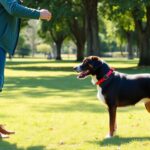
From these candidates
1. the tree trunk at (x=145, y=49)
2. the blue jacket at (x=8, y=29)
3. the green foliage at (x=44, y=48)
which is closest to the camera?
the blue jacket at (x=8, y=29)

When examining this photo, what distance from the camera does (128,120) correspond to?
36.2 ft

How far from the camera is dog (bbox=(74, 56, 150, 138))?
904 cm

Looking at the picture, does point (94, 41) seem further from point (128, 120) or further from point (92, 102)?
point (128, 120)

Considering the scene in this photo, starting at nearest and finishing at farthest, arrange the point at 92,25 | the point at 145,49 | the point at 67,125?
the point at 67,125 → the point at 92,25 → the point at 145,49

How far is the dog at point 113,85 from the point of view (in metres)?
9.04

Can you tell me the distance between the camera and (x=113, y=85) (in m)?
9.11

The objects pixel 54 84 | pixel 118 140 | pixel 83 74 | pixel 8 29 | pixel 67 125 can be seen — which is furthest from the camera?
pixel 54 84

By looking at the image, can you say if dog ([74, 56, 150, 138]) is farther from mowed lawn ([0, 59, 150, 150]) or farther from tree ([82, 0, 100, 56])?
tree ([82, 0, 100, 56])

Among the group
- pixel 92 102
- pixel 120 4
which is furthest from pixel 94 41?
pixel 92 102

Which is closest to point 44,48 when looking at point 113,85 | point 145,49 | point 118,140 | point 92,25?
point 145,49

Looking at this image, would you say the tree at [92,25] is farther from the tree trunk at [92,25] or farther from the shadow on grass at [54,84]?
the shadow on grass at [54,84]

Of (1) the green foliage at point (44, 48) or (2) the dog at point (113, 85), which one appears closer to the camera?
(2) the dog at point (113, 85)

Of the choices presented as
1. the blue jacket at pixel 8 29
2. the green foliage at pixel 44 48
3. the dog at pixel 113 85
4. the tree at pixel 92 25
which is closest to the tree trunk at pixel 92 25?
the tree at pixel 92 25

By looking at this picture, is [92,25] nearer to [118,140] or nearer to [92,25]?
[92,25]
